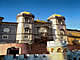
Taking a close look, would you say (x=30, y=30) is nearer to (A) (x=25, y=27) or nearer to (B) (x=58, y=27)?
(A) (x=25, y=27)

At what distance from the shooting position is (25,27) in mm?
35844

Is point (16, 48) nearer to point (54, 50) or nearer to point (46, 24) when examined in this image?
point (54, 50)

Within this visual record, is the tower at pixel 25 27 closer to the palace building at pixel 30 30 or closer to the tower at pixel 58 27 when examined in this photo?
the palace building at pixel 30 30

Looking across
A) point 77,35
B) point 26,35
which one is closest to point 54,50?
point 26,35

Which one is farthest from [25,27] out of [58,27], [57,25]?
[58,27]

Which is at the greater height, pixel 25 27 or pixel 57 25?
pixel 57 25

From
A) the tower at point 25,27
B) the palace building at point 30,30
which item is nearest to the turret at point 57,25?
the palace building at point 30,30

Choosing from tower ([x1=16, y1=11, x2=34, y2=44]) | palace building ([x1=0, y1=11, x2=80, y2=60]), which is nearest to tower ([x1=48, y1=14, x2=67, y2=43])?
palace building ([x1=0, y1=11, x2=80, y2=60])

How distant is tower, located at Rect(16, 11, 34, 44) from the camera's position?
3494 cm

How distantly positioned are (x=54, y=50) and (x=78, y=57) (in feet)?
31.1

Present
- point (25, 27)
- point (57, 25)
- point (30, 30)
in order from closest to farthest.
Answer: point (25, 27) < point (30, 30) < point (57, 25)

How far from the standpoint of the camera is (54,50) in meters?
21.4

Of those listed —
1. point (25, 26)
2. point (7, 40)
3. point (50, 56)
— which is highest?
→ point (25, 26)

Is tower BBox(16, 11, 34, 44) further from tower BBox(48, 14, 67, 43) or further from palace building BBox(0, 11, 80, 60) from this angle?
tower BBox(48, 14, 67, 43)
